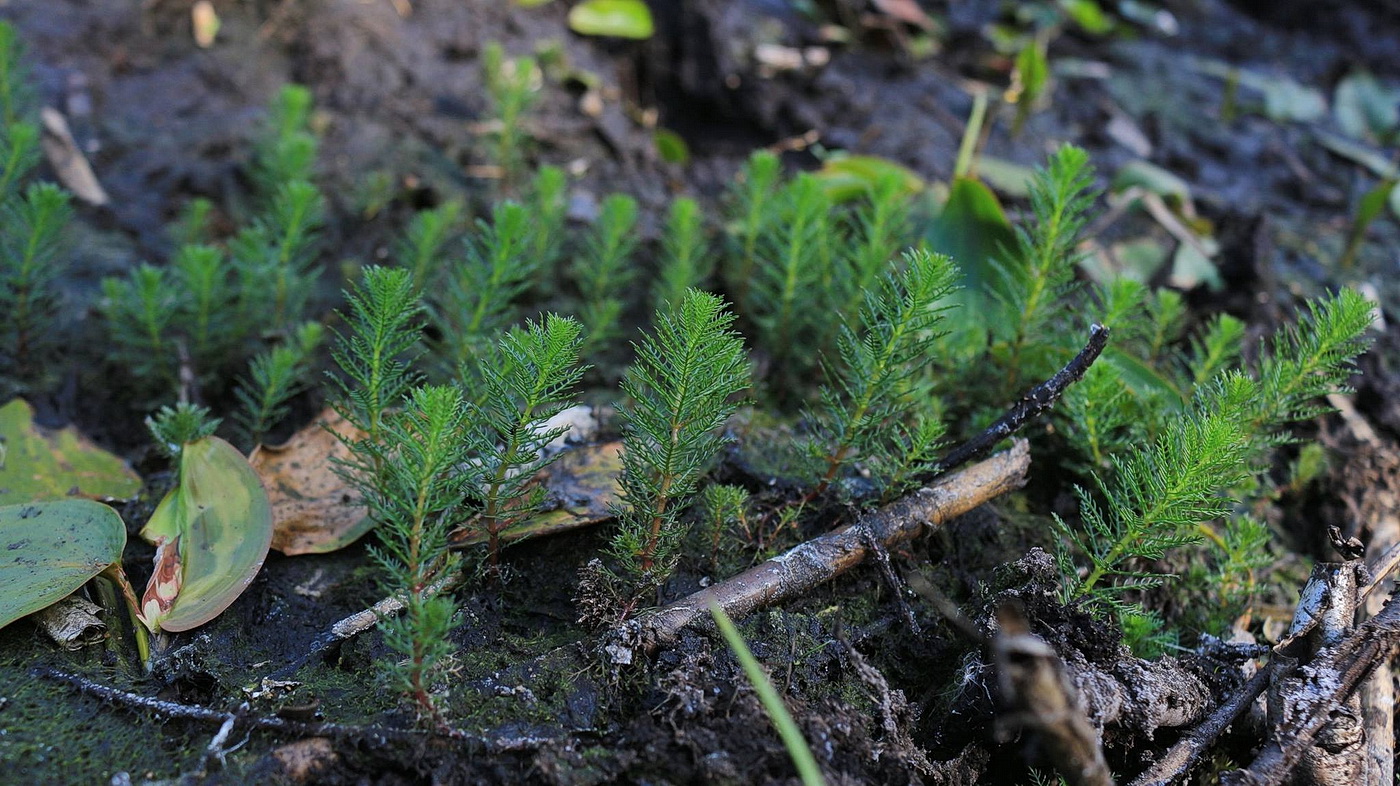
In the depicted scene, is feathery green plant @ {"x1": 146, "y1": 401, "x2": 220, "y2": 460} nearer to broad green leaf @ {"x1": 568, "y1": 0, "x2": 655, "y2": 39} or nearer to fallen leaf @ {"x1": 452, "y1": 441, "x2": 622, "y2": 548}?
fallen leaf @ {"x1": 452, "y1": 441, "x2": 622, "y2": 548}

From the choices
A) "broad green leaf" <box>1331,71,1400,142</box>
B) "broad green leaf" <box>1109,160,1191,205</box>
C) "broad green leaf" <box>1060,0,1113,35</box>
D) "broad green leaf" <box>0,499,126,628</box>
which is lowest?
"broad green leaf" <box>0,499,126,628</box>

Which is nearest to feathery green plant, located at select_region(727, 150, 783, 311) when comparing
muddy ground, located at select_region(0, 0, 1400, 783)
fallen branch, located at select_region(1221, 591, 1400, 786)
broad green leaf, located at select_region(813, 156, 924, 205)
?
broad green leaf, located at select_region(813, 156, 924, 205)

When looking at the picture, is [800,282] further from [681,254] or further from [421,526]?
[421,526]

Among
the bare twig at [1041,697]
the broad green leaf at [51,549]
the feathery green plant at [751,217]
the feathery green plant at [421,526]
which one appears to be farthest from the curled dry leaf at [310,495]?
the bare twig at [1041,697]

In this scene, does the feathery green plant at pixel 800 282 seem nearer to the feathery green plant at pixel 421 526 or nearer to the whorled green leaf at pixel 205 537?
the feathery green plant at pixel 421 526

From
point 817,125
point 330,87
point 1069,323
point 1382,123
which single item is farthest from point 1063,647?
point 1382,123
